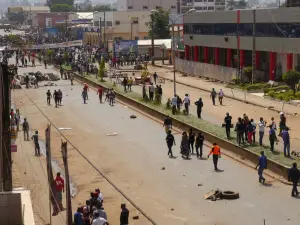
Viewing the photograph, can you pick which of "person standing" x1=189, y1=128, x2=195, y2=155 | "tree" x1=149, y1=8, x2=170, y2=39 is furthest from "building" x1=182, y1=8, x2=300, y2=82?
"person standing" x1=189, y1=128, x2=195, y2=155

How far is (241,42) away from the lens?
5500cm

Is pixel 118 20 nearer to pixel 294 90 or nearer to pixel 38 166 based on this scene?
pixel 294 90

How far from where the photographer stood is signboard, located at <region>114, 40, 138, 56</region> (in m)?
74.8

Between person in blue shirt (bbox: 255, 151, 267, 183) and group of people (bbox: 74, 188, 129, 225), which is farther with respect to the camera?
person in blue shirt (bbox: 255, 151, 267, 183)

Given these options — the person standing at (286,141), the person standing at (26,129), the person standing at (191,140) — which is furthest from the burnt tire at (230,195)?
the person standing at (26,129)

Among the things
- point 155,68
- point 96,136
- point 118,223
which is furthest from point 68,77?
point 118,223

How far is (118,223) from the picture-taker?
57.9 ft

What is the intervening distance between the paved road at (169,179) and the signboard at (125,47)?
39609 millimetres

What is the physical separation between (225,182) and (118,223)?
4.94 meters

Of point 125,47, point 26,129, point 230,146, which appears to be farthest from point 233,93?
point 125,47

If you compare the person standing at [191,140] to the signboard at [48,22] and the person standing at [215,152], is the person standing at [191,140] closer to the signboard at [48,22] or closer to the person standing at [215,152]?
the person standing at [215,152]

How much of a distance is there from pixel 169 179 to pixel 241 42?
113ft

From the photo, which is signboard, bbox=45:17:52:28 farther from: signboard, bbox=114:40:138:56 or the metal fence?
the metal fence

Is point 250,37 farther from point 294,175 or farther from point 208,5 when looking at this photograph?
point 208,5
